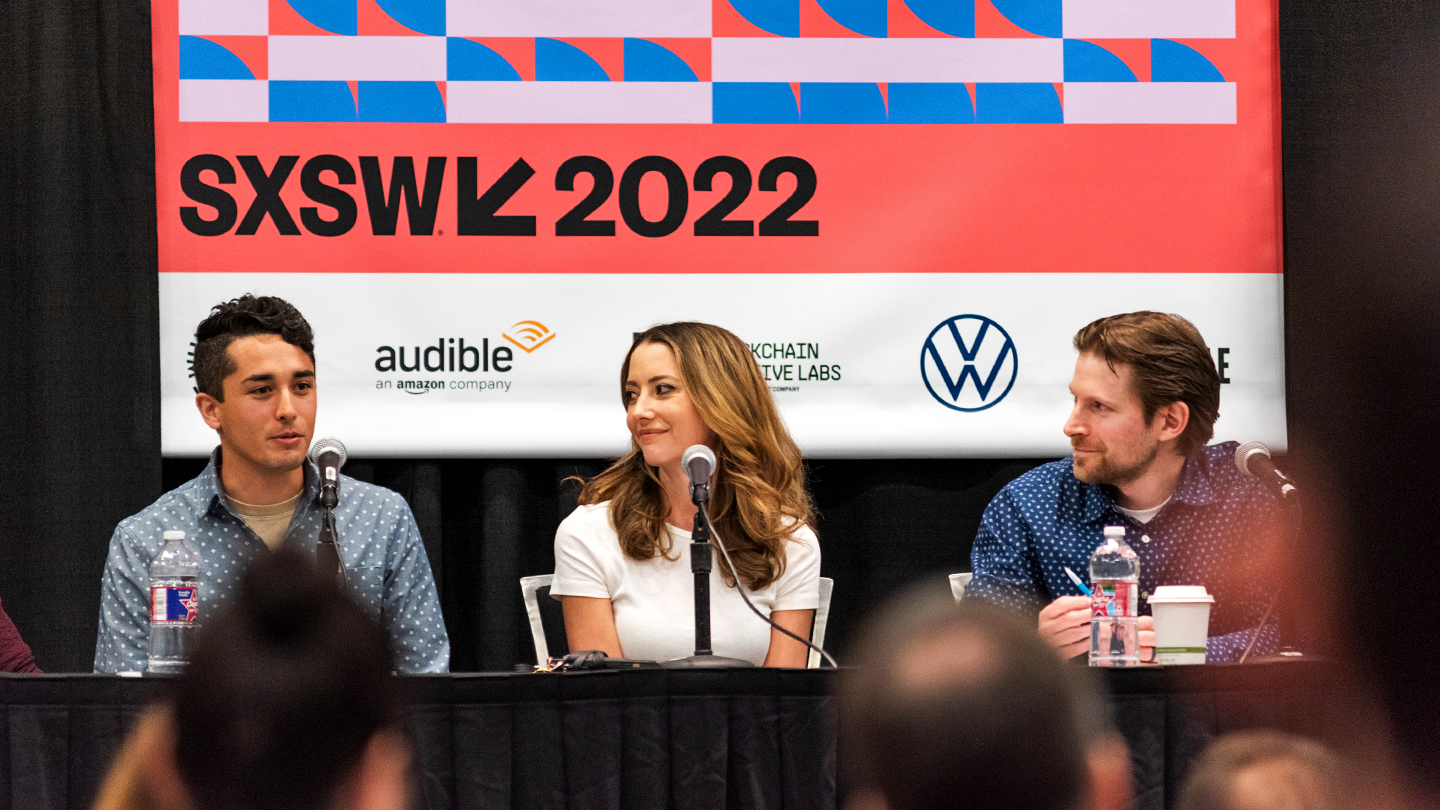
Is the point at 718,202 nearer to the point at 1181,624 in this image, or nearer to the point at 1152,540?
the point at 1152,540

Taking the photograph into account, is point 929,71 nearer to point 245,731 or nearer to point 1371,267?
point 1371,267

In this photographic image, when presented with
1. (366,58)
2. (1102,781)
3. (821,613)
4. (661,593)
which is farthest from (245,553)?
(1102,781)

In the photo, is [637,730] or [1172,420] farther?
[1172,420]

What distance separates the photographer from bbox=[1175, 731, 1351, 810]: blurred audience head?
2.70ft

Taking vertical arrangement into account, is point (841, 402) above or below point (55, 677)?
above

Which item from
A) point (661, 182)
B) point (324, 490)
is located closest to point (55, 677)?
point (324, 490)

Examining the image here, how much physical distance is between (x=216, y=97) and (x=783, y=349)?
134 cm

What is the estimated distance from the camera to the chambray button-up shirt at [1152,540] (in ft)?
7.33

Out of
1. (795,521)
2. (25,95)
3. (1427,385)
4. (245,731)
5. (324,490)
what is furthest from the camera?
(25,95)

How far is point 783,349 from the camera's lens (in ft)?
9.37

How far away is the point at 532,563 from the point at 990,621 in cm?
239

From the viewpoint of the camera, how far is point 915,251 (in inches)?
112

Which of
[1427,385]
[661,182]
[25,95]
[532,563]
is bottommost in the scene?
[532,563]

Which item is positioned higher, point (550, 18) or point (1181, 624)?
point (550, 18)
